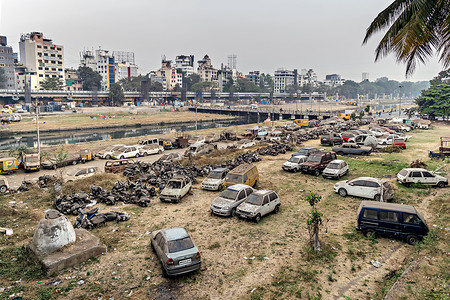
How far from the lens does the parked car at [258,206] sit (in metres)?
13.7

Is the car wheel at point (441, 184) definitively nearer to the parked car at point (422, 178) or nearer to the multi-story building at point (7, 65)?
the parked car at point (422, 178)

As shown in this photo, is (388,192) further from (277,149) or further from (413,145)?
(413,145)

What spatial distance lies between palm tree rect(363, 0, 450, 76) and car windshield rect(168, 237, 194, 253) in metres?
7.88

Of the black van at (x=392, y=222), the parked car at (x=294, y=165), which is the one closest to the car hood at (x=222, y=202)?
the black van at (x=392, y=222)

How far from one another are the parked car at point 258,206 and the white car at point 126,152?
20.1m

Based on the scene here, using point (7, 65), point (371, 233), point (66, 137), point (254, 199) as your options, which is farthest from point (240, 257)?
point (7, 65)

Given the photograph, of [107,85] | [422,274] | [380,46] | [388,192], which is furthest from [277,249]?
[107,85]

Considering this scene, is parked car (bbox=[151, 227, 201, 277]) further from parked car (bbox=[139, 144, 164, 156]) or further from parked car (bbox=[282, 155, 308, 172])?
parked car (bbox=[139, 144, 164, 156])

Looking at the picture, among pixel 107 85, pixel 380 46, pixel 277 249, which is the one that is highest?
pixel 107 85

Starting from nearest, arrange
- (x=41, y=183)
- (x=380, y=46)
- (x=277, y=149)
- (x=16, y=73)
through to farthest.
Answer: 1. (x=380, y=46)
2. (x=41, y=183)
3. (x=277, y=149)
4. (x=16, y=73)

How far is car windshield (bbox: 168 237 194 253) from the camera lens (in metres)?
9.48

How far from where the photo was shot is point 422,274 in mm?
9062

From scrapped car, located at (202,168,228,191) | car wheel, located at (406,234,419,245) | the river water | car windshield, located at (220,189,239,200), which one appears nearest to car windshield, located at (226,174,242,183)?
scrapped car, located at (202,168,228,191)

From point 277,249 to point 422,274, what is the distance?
4436 millimetres
